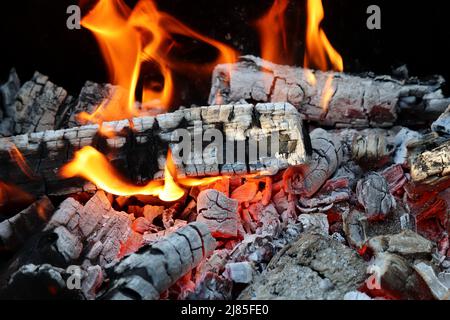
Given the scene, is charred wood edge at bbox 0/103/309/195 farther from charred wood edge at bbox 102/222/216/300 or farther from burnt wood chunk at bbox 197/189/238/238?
charred wood edge at bbox 102/222/216/300

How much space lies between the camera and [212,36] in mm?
3129

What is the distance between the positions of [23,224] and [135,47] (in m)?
1.26

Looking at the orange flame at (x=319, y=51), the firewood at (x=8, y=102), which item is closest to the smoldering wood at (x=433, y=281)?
the orange flame at (x=319, y=51)

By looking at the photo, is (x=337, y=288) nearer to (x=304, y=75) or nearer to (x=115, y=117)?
(x=304, y=75)

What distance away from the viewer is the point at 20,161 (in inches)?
94.3

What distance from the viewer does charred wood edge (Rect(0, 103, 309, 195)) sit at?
2.36 m

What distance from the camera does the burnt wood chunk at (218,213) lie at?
2305 mm

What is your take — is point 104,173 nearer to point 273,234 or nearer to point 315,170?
point 273,234

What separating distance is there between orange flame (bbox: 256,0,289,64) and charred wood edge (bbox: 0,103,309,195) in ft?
2.58

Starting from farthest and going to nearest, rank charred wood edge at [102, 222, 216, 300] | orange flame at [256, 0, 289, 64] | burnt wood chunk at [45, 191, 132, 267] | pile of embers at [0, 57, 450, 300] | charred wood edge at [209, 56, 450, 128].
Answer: orange flame at [256, 0, 289, 64], charred wood edge at [209, 56, 450, 128], burnt wood chunk at [45, 191, 132, 267], pile of embers at [0, 57, 450, 300], charred wood edge at [102, 222, 216, 300]

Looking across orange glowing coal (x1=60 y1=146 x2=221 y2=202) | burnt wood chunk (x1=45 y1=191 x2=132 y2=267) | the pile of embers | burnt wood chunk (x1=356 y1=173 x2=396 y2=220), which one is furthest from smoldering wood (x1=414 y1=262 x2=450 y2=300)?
burnt wood chunk (x1=45 y1=191 x2=132 y2=267)

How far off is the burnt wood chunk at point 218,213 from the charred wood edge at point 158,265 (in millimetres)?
228

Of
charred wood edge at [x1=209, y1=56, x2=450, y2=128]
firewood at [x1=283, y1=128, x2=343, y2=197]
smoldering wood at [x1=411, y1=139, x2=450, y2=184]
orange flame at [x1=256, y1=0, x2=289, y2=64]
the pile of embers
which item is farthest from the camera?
orange flame at [x1=256, y1=0, x2=289, y2=64]

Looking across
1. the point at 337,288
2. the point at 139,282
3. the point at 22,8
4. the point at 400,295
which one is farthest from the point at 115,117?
the point at 400,295
